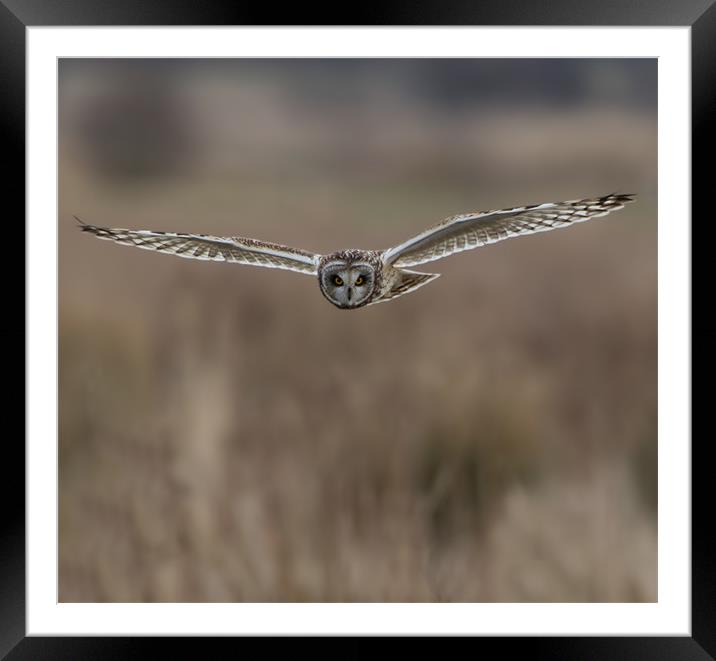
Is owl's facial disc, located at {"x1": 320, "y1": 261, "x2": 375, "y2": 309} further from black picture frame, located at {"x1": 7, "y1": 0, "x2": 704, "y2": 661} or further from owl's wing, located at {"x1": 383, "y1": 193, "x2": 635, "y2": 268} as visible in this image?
black picture frame, located at {"x1": 7, "y1": 0, "x2": 704, "y2": 661}

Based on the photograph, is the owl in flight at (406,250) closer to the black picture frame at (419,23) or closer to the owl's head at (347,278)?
the owl's head at (347,278)

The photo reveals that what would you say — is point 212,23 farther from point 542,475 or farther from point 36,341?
point 542,475

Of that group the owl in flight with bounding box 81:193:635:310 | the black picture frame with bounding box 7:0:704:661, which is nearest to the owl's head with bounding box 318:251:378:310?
the owl in flight with bounding box 81:193:635:310

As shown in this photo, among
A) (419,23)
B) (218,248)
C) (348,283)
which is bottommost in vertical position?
(348,283)

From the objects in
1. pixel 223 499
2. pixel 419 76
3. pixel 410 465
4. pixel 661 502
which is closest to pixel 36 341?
pixel 223 499

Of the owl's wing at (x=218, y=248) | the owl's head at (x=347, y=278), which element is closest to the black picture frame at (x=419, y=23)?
the owl's wing at (x=218, y=248)

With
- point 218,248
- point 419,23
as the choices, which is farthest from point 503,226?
point 218,248

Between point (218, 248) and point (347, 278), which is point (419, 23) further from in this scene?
point (218, 248)

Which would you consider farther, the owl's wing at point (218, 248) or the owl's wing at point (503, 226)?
the owl's wing at point (218, 248)
